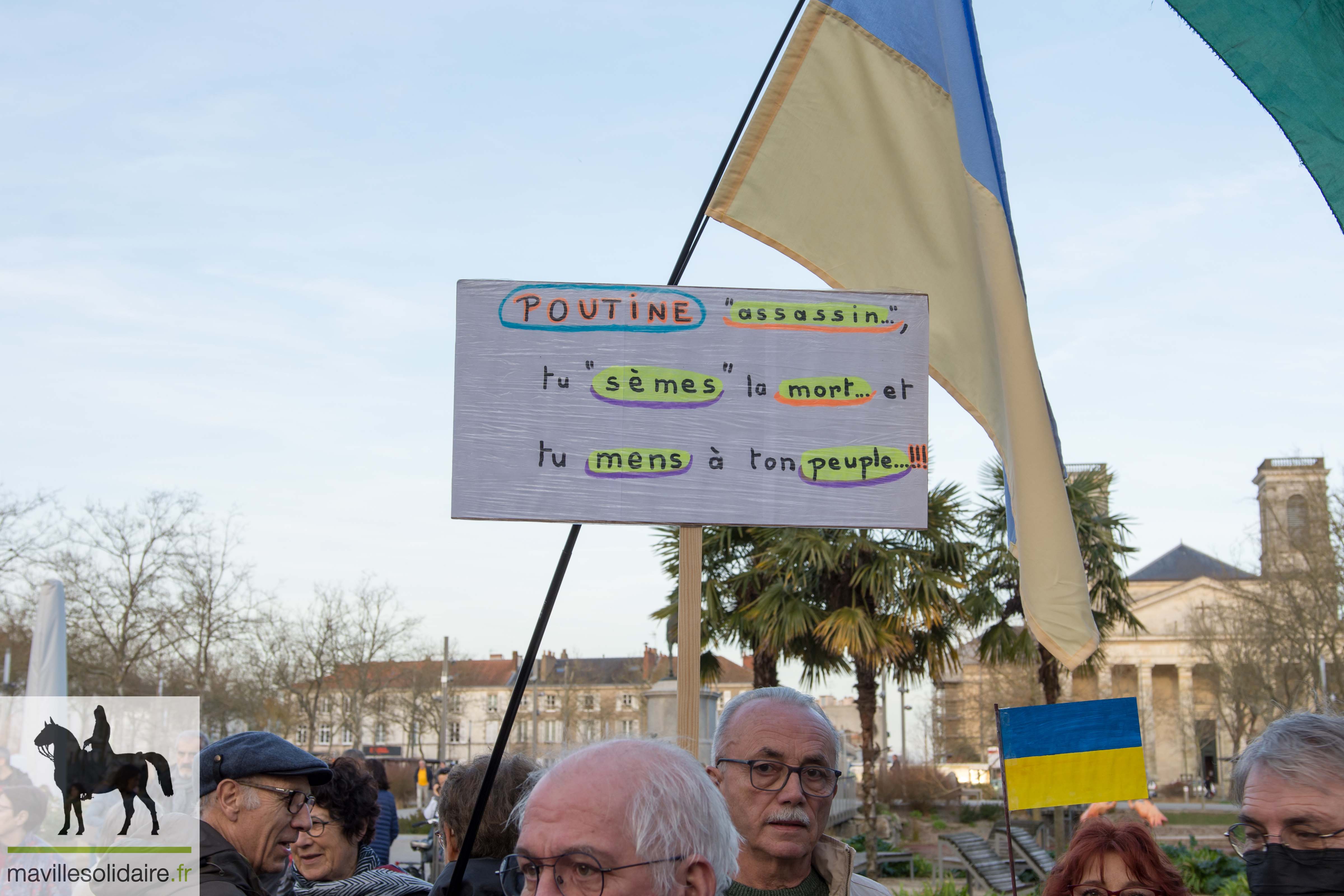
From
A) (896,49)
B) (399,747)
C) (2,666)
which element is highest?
(896,49)

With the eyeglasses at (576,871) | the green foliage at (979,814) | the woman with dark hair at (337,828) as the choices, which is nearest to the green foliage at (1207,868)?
the green foliage at (979,814)

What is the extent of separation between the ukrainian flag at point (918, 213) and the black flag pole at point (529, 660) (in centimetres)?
15

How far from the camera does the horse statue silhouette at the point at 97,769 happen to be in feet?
8.57

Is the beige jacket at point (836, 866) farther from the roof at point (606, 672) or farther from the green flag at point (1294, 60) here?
the roof at point (606, 672)

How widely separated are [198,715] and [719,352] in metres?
1.67

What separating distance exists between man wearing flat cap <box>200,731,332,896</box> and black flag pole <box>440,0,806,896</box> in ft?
1.34

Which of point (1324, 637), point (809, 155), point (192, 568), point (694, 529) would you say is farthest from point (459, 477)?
point (192, 568)

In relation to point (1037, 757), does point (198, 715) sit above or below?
above

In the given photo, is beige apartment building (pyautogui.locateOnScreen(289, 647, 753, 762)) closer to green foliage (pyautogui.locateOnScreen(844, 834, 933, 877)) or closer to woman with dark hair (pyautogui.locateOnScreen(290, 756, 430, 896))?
green foliage (pyautogui.locateOnScreen(844, 834, 933, 877))

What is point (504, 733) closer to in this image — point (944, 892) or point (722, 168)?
point (722, 168)

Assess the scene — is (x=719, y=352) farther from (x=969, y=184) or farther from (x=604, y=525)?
(x=969, y=184)

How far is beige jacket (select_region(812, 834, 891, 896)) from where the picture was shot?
2.66 m

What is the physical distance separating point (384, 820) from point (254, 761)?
4316 mm

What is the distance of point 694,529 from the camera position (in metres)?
3.31
